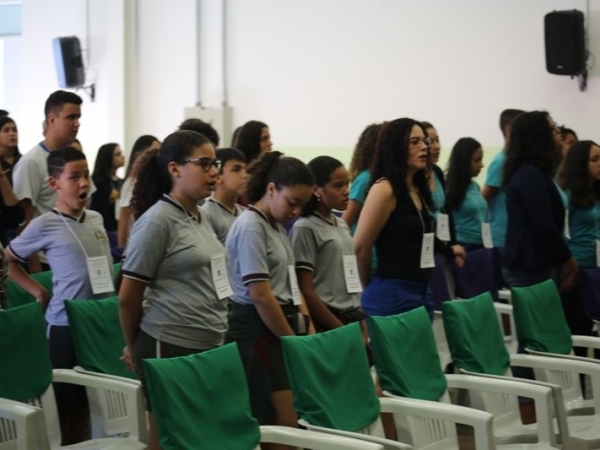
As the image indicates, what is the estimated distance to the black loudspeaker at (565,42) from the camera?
7.59 m

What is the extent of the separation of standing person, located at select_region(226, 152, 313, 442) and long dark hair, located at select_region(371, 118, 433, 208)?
21.6 inches

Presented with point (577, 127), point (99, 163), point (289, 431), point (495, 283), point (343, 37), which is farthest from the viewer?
point (343, 37)

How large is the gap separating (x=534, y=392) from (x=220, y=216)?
1.42 m

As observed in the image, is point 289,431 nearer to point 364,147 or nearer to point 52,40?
point 364,147

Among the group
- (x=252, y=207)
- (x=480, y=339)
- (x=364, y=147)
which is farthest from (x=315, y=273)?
(x=364, y=147)

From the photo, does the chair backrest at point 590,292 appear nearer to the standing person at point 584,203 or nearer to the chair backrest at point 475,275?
the standing person at point 584,203

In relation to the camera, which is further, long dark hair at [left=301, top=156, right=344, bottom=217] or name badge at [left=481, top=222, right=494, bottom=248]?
name badge at [left=481, top=222, right=494, bottom=248]

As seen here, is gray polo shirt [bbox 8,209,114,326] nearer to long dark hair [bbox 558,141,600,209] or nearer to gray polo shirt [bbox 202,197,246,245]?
gray polo shirt [bbox 202,197,246,245]

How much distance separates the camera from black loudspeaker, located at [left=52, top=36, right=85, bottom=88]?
9.16m

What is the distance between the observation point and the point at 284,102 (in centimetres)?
891

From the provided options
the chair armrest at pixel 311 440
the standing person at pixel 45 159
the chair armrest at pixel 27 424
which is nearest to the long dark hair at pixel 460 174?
the standing person at pixel 45 159

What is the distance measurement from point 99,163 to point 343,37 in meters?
3.16

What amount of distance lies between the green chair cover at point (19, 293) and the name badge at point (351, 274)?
48.2 inches

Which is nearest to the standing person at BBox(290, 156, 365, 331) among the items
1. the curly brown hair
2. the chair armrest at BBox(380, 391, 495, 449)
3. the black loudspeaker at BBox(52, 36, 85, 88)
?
the chair armrest at BBox(380, 391, 495, 449)
